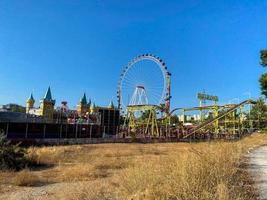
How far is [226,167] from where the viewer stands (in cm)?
823

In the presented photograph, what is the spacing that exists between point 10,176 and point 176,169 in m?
9.43

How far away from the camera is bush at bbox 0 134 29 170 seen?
1658 centimetres

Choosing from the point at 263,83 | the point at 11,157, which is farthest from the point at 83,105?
the point at 11,157

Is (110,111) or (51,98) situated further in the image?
(51,98)

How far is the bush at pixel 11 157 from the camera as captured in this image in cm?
1658

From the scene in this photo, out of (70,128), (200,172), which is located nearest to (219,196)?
(200,172)

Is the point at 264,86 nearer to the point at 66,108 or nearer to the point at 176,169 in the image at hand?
the point at 176,169

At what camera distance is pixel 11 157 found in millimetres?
17188

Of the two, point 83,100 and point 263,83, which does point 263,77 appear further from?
point 83,100

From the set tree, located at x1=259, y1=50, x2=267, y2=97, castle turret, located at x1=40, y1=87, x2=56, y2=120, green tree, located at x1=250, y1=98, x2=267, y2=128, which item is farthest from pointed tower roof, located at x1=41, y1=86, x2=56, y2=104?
tree, located at x1=259, y1=50, x2=267, y2=97

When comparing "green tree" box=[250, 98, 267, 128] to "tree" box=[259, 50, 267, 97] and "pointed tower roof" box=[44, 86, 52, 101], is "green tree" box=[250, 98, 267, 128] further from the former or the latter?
"pointed tower roof" box=[44, 86, 52, 101]

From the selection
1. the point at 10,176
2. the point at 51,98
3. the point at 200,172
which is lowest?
the point at 10,176

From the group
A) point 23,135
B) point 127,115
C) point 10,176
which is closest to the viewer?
point 10,176

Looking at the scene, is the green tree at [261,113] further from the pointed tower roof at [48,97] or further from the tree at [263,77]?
the pointed tower roof at [48,97]
